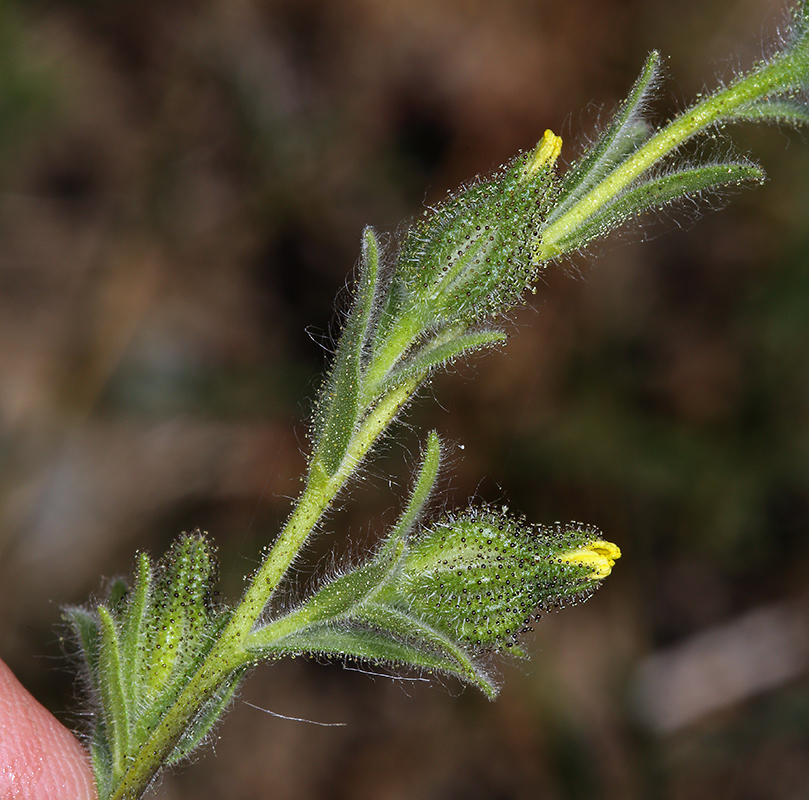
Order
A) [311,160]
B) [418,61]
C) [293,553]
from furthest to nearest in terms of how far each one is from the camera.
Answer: [418,61] < [311,160] < [293,553]

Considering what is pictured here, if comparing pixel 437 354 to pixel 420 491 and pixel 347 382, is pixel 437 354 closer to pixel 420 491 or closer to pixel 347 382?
pixel 347 382

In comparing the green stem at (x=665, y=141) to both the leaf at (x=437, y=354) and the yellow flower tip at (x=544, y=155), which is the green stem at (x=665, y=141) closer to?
the yellow flower tip at (x=544, y=155)

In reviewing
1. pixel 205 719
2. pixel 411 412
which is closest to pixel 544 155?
pixel 205 719

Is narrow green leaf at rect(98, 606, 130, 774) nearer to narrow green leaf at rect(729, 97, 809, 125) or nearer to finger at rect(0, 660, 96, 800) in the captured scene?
finger at rect(0, 660, 96, 800)

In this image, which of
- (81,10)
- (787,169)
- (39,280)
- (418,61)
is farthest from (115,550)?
(787,169)

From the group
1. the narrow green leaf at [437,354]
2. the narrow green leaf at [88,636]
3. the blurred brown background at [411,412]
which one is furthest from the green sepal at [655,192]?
the blurred brown background at [411,412]

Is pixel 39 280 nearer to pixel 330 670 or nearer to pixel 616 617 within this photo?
pixel 330 670

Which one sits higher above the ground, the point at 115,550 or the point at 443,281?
the point at 443,281

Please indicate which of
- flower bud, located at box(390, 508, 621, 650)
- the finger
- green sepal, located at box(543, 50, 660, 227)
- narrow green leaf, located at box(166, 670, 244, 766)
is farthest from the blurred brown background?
green sepal, located at box(543, 50, 660, 227)
